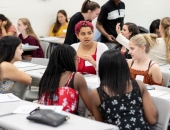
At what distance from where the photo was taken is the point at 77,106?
3.07 m

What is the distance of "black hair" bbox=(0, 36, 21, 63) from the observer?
3520mm

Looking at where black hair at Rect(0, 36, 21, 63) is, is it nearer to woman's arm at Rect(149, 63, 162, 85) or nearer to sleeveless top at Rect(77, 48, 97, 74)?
sleeveless top at Rect(77, 48, 97, 74)

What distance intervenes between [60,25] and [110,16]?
71.4 inches

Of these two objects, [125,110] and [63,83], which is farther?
[63,83]

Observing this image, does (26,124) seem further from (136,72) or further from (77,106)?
(136,72)

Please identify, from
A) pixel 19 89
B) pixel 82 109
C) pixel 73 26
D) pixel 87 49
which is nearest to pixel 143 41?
pixel 87 49

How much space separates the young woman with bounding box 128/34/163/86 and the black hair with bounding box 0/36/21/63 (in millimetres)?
1224

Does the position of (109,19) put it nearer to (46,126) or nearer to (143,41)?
(143,41)

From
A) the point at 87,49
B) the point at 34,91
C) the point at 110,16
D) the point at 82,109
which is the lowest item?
the point at 34,91

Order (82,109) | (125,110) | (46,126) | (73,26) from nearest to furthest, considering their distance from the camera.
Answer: (46,126), (125,110), (82,109), (73,26)

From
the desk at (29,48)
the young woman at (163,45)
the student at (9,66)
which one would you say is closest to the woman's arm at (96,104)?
the student at (9,66)

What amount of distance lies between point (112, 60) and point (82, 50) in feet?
5.70

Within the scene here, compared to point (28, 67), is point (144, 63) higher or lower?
higher

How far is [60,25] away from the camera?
26.0 ft
